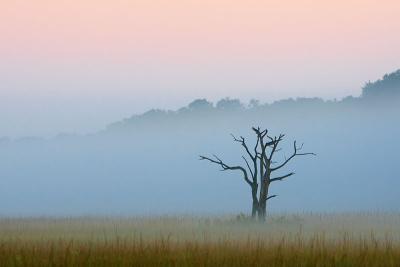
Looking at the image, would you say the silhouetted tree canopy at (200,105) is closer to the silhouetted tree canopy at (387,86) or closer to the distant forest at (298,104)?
the distant forest at (298,104)

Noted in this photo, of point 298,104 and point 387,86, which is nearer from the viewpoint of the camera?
point 387,86

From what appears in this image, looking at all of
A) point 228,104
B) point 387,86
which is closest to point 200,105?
point 228,104

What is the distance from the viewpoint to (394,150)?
109 meters

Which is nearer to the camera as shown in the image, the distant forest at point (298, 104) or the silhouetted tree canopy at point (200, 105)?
the distant forest at point (298, 104)

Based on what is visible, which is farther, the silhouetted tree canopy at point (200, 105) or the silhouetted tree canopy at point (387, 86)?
the silhouetted tree canopy at point (200, 105)

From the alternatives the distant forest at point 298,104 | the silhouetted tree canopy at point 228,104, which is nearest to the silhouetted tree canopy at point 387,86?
the distant forest at point 298,104

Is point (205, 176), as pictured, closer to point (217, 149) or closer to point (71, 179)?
point (217, 149)

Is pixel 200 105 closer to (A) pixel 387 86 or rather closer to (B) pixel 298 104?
(B) pixel 298 104

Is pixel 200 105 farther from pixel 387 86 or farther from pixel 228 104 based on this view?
pixel 387 86

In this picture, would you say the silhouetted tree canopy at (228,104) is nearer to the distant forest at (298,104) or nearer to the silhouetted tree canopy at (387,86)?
the distant forest at (298,104)

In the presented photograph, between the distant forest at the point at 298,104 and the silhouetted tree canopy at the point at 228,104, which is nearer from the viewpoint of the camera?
the distant forest at the point at 298,104

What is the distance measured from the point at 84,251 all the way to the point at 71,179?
387 feet

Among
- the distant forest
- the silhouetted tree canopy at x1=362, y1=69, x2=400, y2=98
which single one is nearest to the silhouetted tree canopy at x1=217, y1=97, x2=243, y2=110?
the distant forest

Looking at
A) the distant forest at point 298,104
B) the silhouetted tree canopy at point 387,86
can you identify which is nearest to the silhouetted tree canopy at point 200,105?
the distant forest at point 298,104
